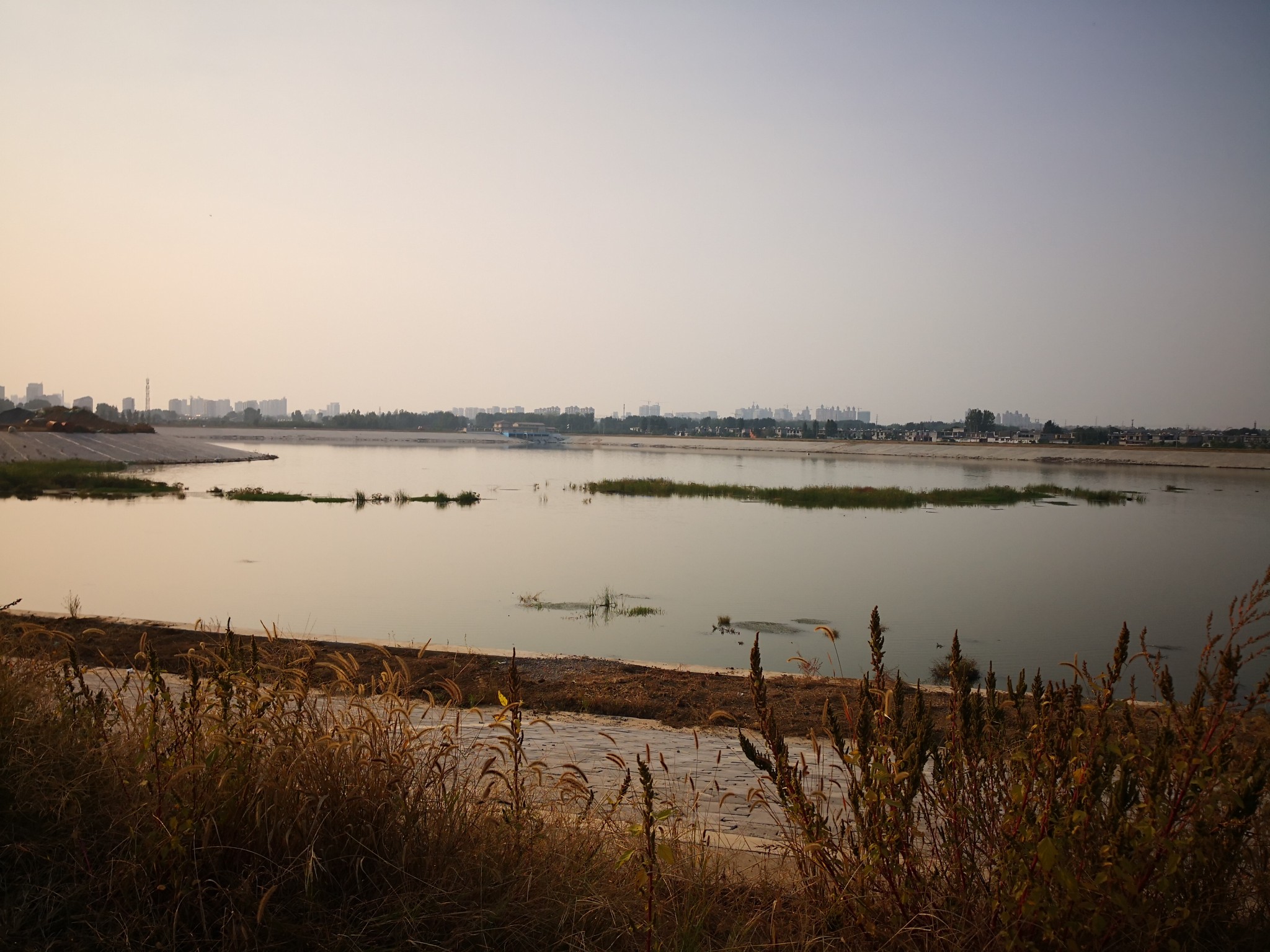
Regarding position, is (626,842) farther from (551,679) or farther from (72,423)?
(72,423)

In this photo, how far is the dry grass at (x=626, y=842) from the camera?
2.23 m

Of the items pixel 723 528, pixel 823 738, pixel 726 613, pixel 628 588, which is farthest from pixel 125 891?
pixel 723 528

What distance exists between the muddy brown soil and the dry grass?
2593 mm

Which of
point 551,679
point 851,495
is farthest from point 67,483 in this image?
point 551,679

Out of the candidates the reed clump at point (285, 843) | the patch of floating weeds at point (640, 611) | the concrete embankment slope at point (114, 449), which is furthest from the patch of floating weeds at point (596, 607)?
the concrete embankment slope at point (114, 449)

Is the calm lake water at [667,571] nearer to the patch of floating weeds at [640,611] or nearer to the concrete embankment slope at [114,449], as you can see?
the patch of floating weeds at [640,611]

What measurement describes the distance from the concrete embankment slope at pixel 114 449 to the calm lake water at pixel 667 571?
1621cm

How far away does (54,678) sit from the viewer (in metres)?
3.65

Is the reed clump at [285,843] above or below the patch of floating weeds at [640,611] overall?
above

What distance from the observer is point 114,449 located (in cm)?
4550

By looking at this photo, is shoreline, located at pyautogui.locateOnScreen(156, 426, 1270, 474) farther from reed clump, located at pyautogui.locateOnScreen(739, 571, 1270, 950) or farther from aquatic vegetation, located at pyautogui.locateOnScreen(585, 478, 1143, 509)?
reed clump, located at pyautogui.locateOnScreen(739, 571, 1270, 950)

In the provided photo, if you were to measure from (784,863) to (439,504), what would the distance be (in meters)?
24.2

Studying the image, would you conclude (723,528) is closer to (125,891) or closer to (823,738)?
(823,738)

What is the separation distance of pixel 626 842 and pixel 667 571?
12236 millimetres
